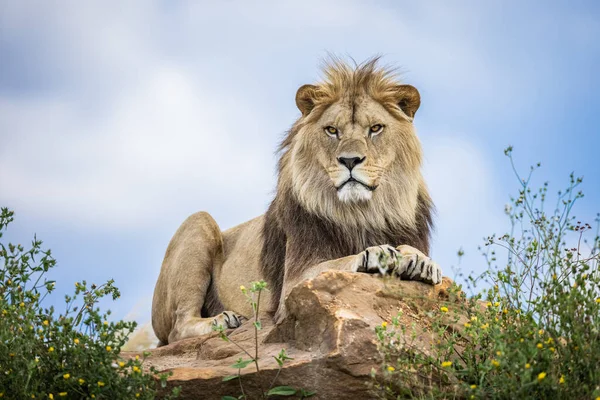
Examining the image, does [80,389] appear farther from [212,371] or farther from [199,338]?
[199,338]

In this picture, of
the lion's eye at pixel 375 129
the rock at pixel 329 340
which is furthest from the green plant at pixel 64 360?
the lion's eye at pixel 375 129

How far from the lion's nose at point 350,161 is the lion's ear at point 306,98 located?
95 centimetres

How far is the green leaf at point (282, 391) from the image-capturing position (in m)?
5.41

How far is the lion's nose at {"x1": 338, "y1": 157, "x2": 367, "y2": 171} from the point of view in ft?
23.0

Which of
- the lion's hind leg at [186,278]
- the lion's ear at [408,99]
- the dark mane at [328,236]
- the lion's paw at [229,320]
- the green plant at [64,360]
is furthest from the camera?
the lion's hind leg at [186,278]

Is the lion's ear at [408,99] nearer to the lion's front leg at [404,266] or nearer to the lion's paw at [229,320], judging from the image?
the lion's front leg at [404,266]

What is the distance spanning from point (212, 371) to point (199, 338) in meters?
2.10

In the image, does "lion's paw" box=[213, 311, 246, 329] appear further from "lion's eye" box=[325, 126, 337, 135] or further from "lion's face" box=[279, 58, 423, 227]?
"lion's eye" box=[325, 126, 337, 135]

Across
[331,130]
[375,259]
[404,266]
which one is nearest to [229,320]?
[331,130]

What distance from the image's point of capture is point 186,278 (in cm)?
927

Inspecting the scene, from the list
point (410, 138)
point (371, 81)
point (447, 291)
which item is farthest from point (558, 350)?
point (371, 81)

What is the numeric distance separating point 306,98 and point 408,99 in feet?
3.04

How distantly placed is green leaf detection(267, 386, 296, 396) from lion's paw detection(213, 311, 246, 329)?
2.75 metres

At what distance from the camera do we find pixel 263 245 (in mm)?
8492
